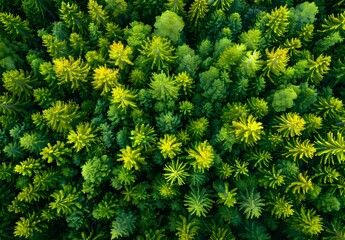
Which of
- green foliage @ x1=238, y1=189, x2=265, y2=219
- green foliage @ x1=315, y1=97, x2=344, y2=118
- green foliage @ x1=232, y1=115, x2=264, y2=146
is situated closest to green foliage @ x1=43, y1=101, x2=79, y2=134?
green foliage @ x1=232, y1=115, x2=264, y2=146

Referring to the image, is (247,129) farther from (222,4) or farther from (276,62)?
(222,4)

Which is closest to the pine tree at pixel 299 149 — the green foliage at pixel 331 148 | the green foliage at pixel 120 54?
the green foliage at pixel 331 148

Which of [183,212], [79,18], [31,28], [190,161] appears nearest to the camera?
[190,161]

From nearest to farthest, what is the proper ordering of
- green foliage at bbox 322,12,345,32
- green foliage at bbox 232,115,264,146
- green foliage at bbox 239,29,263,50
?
green foliage at bbox 232,115,264,146
green foliage at bbox 239,29,263,50
green foliage at bbox 322,12,345,32

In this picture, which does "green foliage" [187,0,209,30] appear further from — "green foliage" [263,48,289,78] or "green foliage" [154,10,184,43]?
"green foliage" [263,48,289,78]

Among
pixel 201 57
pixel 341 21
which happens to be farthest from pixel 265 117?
pixel 341 21

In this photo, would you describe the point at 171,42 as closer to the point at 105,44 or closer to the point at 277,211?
the point at 105,44

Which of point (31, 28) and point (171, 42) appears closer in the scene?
point (171, 42)

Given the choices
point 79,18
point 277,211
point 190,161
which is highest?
point 79,18

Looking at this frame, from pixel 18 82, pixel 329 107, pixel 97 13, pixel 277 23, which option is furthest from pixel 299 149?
pixel 18 82
